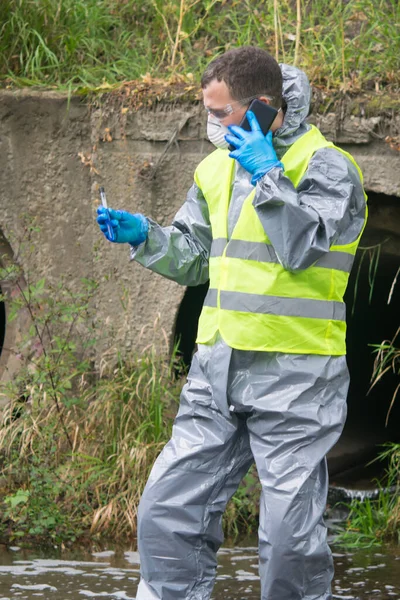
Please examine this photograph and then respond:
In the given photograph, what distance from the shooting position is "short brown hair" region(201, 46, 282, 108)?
2865 millimetres

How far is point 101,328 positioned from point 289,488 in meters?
2.42

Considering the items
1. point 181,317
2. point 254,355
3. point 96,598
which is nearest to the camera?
point 254,355

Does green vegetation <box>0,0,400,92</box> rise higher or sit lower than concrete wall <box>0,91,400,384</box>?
higher

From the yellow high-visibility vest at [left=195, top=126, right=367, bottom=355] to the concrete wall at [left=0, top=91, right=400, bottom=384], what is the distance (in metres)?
1.96

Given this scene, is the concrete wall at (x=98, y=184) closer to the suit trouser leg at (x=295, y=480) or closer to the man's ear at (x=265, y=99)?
the man's ear at (x=265, y=99)

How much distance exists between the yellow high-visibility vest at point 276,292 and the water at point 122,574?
1.33 meters

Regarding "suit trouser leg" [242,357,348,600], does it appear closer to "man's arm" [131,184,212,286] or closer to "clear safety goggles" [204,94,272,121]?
"man's arm" [131,184,212,286]

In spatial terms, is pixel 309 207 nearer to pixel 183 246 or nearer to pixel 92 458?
pixel 183 246

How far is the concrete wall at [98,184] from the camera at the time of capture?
16.1 ft

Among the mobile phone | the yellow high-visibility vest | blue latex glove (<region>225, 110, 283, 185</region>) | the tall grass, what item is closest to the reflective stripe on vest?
the yellow high-visibility vest

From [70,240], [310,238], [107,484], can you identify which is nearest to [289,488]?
[310,238]

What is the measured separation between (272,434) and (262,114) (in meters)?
0.92

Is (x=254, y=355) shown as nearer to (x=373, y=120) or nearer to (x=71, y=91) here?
(x=373, y=120)

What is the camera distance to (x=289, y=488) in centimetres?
278
